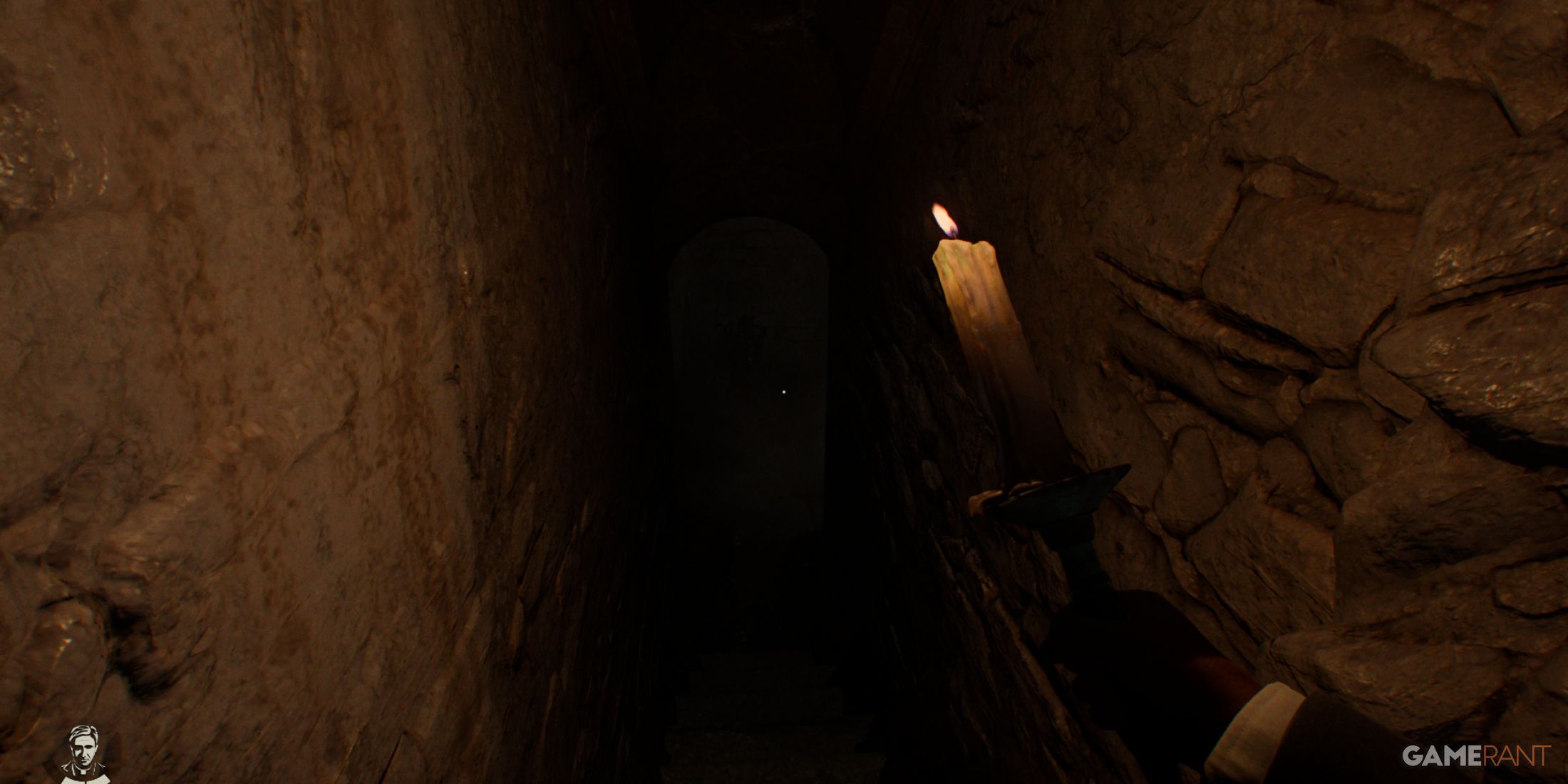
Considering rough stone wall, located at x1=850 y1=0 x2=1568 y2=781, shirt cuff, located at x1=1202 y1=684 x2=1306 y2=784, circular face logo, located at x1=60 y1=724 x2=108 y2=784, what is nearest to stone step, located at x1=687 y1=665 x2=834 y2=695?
rough stone wall, located at x1=850 y1=0 x2=1568 y2=781

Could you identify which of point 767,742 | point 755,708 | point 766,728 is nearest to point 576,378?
point 767,742

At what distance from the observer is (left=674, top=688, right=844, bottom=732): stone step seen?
13.2ft

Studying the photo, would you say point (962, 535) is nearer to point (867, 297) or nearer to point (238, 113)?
point (867, 297)

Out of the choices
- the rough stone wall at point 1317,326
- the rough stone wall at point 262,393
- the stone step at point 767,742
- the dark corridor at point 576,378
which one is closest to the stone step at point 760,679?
the stone step at point 767,742

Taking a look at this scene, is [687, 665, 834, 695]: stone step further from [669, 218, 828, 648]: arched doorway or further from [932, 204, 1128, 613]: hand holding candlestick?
[932, 204, 1128, 613]: hand holding candlestick

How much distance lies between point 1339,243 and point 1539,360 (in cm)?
25

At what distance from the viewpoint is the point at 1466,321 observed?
2.43ft

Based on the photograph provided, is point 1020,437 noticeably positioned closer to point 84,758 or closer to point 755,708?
point 84,758

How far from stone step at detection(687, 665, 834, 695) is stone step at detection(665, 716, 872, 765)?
76cm

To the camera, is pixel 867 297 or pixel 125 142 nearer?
pixel 125 142

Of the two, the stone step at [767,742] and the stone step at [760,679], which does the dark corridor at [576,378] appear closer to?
the stone step at [767,742]

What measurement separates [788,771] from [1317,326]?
3036 mm

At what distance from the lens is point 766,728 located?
3.86 m

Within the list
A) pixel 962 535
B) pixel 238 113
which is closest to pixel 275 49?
pixel 238 113
